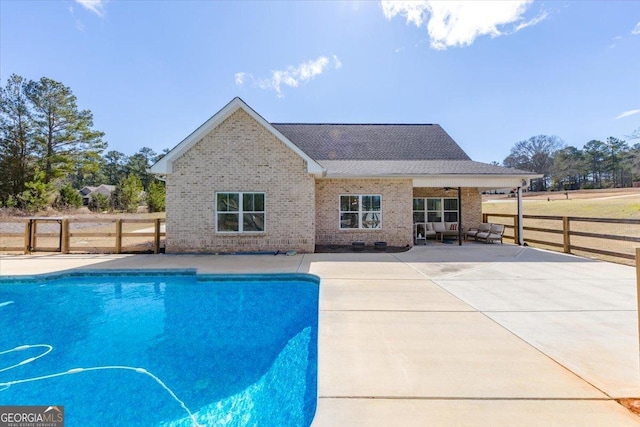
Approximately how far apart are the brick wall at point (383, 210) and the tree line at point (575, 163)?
73.5 m

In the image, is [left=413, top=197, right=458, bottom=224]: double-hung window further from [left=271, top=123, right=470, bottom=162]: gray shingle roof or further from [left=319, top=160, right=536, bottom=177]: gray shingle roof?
[left=271, top=123, right=470, bottom=162]: gray shingle roof

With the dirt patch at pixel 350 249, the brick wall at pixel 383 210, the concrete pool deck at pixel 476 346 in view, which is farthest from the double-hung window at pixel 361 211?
the concrete pool deck at pixel 476 346

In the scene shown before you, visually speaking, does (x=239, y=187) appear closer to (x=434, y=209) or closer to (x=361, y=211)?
(x=361, y=211)

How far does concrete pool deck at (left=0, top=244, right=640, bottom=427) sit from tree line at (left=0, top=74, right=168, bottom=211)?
31.2m

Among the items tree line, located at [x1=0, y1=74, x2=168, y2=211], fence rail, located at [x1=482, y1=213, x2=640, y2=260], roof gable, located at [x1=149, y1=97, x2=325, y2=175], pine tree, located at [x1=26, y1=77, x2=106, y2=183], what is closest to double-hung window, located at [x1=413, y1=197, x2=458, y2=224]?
fence rail, located at [x1=482, y1=213, x2=640, y2=260]

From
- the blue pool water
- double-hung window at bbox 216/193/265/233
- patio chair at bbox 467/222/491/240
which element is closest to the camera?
the blue pool water

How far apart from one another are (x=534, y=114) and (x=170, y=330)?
123 ft

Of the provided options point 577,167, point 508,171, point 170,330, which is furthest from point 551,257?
point 577,167

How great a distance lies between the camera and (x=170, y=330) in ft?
17.3

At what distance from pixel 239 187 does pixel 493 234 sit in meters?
11.8

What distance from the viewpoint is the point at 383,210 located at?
12742 millimetres

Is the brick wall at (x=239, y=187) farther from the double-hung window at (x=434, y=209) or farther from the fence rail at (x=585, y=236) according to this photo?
the fence rail at (x=585, y=236)

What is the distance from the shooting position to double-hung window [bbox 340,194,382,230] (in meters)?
12.8

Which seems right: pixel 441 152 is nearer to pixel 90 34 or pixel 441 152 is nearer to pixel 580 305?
pixel 580 305
